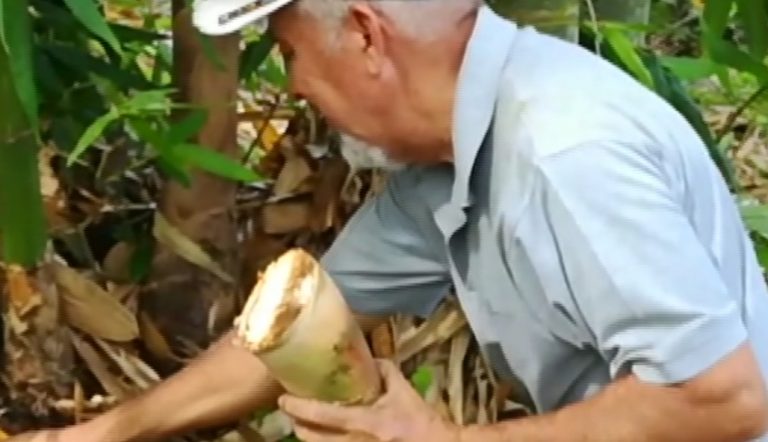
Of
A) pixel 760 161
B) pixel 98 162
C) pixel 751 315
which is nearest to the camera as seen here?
pixel 751 315

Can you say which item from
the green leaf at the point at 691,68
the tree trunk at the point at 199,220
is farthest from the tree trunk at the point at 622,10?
the tree trunk at the point at 199,220

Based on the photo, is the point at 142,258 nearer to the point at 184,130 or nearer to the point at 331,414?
the point at 184,130

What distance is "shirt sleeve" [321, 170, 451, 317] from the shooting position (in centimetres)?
133

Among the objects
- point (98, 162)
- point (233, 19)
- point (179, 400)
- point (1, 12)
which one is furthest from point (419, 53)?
point (98, 162)

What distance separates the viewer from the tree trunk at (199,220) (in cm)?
136

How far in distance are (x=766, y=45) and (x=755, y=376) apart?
1.44 ft

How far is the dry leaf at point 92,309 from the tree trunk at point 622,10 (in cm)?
53

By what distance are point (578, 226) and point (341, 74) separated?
0.67 feet

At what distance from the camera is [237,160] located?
1.43 meters

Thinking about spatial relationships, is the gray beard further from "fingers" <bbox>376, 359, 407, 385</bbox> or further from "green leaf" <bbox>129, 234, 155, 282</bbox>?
"green leaf" <bbox>129, 234, 155, 282</bbox>

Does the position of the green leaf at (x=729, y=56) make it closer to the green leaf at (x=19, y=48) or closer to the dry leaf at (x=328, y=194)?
the dry leaf at (x=328, y=194)

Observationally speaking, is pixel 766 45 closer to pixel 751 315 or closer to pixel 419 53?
pixel 751 315

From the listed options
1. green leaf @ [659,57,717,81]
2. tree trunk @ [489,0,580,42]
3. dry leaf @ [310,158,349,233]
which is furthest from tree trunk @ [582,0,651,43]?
dry leaf @ [310,158,349,233]

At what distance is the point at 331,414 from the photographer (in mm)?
1080
